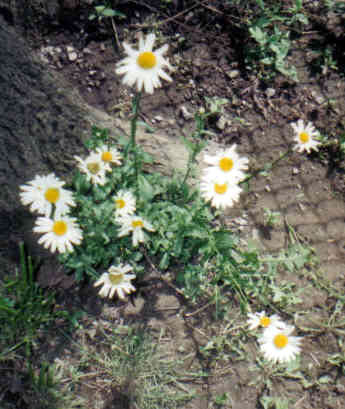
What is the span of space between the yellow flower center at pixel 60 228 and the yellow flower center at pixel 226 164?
830 mm

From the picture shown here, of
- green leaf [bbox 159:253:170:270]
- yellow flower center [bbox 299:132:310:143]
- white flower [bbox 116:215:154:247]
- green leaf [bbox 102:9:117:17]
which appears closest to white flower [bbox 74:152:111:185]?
white flower [bbox 116:215:154:247]

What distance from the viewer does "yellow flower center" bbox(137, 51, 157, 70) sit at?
1599 millimetres

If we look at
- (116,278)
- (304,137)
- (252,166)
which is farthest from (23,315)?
(304,137)

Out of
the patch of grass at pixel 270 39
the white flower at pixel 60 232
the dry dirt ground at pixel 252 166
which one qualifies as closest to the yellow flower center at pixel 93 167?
the white flower at pixel 60 232

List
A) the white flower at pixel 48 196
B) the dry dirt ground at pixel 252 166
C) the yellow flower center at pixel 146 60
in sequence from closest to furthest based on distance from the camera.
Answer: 1. the yellow flower center at pixel 146 60
2. the white flower at pixel 48 196
3. the dry dirt ground at pixel 252 166

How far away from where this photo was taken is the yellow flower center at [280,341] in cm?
211

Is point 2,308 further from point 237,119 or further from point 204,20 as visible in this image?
point 204,20

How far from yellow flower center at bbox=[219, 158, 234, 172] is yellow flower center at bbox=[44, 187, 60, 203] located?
825mm

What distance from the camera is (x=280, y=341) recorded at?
2121mm

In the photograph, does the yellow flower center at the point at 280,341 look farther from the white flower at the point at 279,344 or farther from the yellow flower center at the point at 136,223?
the yellow flower center at the point at 136,223

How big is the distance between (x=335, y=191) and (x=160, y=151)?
134 centimetres

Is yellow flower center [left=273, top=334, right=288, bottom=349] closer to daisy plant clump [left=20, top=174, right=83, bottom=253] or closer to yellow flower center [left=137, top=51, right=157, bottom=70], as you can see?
daisy plant clump [left=20, top=174, right=83, bottom=253]

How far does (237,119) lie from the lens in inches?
113

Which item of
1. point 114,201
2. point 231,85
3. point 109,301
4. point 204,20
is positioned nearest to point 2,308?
point 109,301
